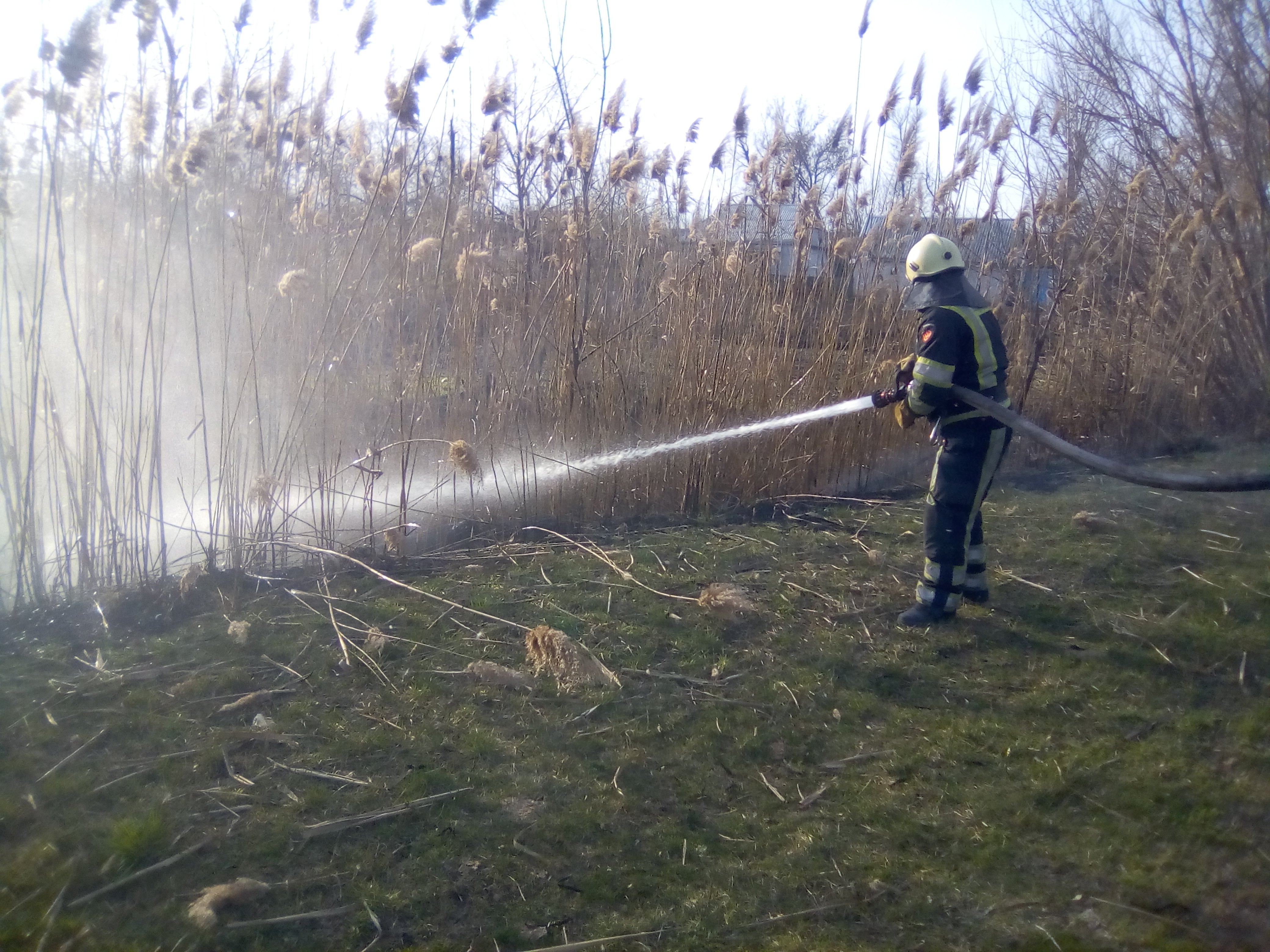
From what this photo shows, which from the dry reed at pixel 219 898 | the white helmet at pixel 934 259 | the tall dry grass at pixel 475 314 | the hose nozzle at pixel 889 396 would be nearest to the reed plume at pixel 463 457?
the tall dry grass at pixel 475 314

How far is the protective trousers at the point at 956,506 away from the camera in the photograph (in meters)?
3.87

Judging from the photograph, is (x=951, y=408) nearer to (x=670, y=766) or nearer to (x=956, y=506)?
(x=956, y=506)

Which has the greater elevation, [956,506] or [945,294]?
[945,294]

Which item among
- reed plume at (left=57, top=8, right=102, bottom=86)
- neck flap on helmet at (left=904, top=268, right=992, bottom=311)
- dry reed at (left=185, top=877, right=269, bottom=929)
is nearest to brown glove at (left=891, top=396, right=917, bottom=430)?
neck flap on helmet at (left=904, top=268, right=992, bottom=311)

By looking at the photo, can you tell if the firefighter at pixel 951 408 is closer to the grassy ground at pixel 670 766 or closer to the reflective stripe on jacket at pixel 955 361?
the reflective stripe on jacket at pixel 955 361

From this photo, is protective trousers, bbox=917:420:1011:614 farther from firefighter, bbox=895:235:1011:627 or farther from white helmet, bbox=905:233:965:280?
white helmet, bbox=905:233:965:280

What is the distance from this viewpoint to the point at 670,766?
2869mm

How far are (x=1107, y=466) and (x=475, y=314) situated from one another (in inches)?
130

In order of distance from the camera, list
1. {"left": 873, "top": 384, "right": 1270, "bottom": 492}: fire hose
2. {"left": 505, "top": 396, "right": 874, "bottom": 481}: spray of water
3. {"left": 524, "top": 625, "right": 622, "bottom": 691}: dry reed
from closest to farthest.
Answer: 1. {"left": 873, "top": 384, "right": 1270, "bottom": 492}: fire hose
2. {"left": 524, "top": 625, "right": 622, "bottom": 691}: dry reed
3. {"left": 505, "top": 396, "right": 874, "bottom": 481}: spray of water

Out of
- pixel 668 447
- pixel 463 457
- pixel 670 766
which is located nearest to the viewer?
pixel 670 766

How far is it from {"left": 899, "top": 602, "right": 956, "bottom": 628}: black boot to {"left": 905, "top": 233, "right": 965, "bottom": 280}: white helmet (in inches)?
57.4

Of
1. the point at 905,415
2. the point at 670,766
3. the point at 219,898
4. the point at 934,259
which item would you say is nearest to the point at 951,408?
the point at 905,415

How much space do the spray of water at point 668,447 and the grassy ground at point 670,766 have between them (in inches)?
35.9

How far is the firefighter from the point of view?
12.5 ft
